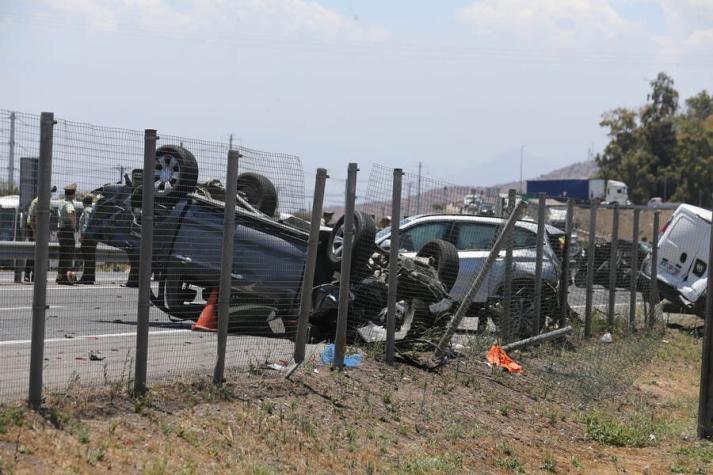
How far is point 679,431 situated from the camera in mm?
9273

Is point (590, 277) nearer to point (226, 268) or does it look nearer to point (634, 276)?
point (634, 276)

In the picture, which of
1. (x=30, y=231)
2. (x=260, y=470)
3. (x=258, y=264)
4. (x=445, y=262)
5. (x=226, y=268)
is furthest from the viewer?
(x=445, y=262)

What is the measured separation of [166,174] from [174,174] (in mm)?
166

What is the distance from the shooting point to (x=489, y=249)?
13570 millimetres

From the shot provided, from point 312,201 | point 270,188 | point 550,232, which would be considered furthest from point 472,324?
point 312,201

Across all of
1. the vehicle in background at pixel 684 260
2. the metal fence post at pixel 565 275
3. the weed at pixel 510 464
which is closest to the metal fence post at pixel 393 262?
the weed at pixel 510 464

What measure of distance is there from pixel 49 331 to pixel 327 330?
9.58ft

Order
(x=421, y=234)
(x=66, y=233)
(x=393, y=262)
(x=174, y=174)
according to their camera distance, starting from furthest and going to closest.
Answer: (x=421, y=234)
(x=66, y=233)
(x=393, y=262)
(x=174, y=174)

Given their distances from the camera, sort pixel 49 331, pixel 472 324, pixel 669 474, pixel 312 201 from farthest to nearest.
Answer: pixel 472 324
pixel 49 331
pixel 312 201
pixel 669 474

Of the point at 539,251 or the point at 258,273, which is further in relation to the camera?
the point at 539,251

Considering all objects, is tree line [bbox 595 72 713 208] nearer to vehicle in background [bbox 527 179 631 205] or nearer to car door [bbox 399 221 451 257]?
vehicle in background [bbox 527 179 631 205]

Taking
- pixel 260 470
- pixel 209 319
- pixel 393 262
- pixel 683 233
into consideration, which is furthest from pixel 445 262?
pixel 683 233

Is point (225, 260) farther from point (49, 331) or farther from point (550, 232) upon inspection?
point (550, 232)

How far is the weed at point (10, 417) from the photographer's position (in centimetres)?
586
